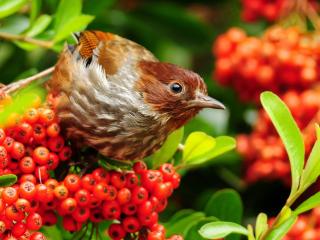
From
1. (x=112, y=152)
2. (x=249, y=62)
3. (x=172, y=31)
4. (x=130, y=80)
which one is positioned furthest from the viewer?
(x=172, y=31)

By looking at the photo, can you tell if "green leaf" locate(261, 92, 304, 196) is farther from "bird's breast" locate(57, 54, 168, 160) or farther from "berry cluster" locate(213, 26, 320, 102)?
"berry cluster" locate(213, 26, 320, 102)

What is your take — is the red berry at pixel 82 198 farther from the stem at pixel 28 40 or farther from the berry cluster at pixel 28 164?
the stem at pixel 28 40

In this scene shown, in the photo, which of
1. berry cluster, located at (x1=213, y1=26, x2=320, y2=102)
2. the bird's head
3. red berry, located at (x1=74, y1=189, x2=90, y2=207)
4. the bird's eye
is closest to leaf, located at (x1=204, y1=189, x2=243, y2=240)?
the bird's head

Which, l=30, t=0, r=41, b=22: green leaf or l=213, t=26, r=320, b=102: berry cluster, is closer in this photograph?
l=30, t=0, r=41, b=22: green leaf

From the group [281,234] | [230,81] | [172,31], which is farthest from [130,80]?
[172,31]

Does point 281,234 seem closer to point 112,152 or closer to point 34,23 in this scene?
point 112,152

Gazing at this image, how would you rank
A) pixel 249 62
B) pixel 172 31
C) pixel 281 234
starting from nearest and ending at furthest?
pixel 281 234 → pixel 249 62 → pixel 172 31
